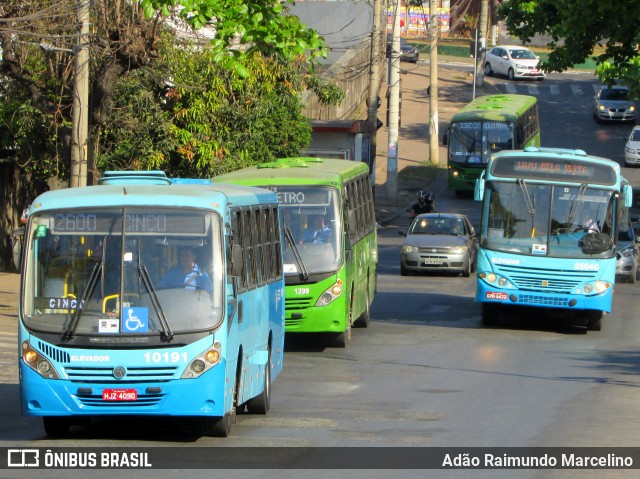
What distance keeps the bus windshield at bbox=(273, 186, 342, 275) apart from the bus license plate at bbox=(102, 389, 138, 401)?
7.87 metres

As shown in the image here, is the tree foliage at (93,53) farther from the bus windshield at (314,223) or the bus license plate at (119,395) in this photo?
the bus license plate at (119,395)

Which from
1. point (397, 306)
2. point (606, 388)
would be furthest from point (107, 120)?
point (606, 388)

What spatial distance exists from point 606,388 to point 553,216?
6.30 m

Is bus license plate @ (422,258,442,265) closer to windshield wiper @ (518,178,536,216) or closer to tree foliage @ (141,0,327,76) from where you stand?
windshield wiper @ (518,178,536,216)

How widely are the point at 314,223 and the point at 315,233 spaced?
0.15 meters

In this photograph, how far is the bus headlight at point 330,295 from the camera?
18.4 m

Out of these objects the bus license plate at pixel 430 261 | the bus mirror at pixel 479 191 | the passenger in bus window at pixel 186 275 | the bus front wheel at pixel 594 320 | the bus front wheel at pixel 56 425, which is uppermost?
the passenger in bus window at pixel 186 275

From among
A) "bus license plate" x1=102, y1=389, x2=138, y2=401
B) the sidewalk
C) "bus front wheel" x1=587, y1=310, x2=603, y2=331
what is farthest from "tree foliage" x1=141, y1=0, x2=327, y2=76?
the sidewalk

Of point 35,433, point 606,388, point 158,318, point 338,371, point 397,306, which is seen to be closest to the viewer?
point 158,318

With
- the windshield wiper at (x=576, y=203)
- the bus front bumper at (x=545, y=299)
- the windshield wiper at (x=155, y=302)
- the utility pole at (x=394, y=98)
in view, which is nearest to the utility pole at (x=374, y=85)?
the utility pole at (x=394, y=98)

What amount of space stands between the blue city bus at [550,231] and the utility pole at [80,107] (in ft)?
23.2

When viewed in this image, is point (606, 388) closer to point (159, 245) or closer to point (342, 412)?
point (342, 412)

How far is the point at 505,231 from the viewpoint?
21734 mm

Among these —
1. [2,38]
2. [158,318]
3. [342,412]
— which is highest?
[2,38]
